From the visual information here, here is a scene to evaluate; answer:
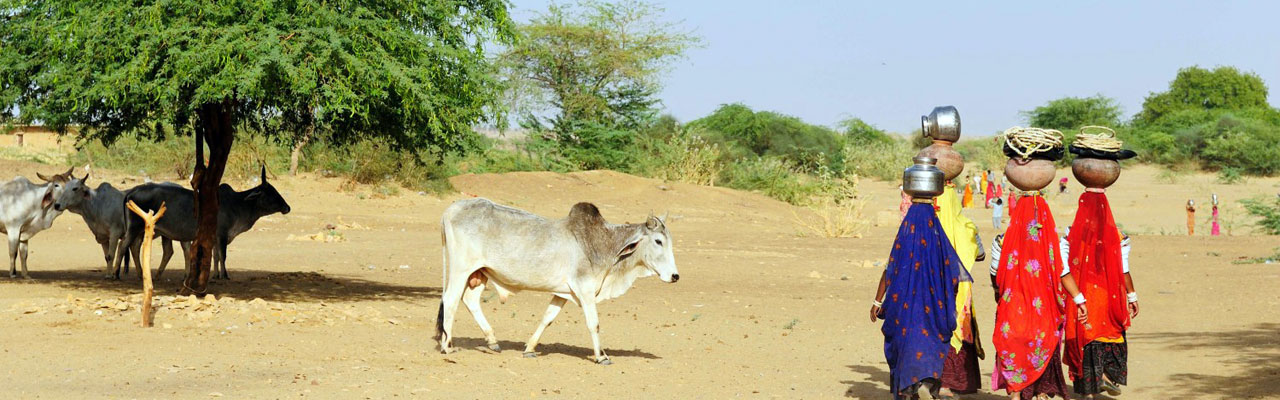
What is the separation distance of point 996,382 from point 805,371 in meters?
2.33

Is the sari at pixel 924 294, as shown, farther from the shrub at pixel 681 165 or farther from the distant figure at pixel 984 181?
the distant figure at pixel 984 181

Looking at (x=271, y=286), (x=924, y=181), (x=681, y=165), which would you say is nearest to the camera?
(x=924, y=181)

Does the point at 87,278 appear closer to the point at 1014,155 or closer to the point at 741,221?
the point at 1014,155

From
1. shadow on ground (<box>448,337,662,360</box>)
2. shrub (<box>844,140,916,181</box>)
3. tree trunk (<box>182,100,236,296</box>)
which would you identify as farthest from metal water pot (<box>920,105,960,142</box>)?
shrub (<box>844,140,916,181</box>)

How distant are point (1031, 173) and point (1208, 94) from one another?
6828 cm

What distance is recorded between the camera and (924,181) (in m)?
7.58

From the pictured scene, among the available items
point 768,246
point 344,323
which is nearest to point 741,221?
point 768,246

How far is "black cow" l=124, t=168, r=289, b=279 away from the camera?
597 inches

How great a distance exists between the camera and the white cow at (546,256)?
1008 centimetres

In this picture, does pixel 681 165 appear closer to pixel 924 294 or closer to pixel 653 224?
pixel 653 224

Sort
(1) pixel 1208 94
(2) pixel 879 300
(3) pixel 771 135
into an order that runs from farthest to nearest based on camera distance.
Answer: (1) pixel 1208 94, (3) pixel 771 135, (2) pixel 879 300

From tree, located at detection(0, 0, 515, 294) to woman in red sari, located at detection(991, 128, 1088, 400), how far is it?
582cm

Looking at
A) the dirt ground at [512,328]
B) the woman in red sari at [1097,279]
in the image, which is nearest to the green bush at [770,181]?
the dirt ground at [512,328]

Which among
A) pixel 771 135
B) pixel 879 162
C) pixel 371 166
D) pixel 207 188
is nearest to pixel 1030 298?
pixel 207 188
